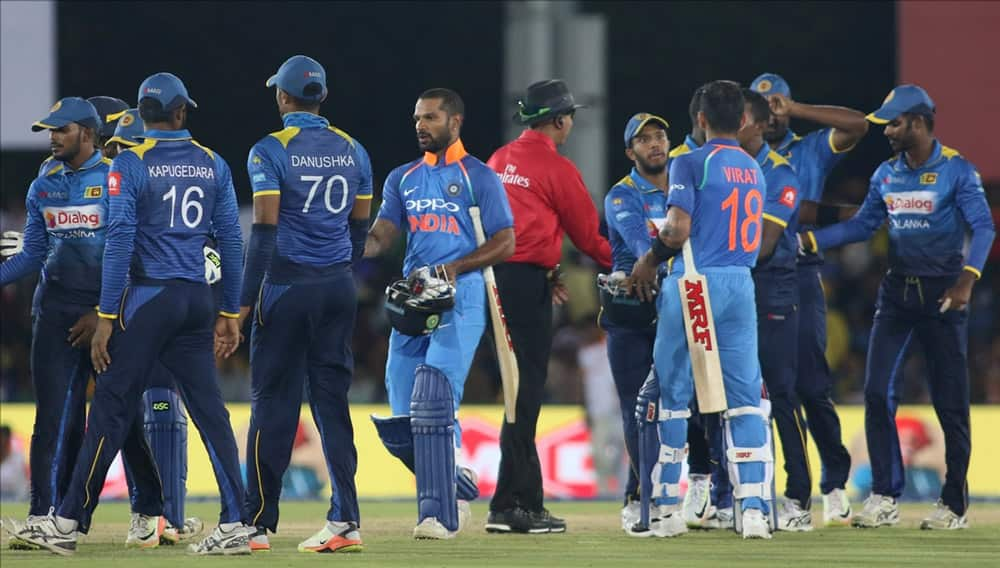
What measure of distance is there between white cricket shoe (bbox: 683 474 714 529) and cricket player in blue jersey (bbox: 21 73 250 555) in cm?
280

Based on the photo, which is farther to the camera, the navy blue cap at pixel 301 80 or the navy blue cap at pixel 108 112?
the navy blue cap at pixel 108 112

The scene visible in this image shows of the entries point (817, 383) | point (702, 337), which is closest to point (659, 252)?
point (702, 337)

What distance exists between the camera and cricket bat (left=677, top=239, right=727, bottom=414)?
9.35 meters

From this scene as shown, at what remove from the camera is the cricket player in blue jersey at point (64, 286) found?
934 cm

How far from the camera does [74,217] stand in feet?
30.8

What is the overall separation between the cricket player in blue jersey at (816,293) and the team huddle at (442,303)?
18 mm

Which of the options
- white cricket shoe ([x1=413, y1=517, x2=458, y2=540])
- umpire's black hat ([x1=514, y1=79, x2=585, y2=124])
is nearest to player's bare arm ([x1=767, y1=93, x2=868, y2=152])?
umpire's black hat ([x1=514, y1=79, x2=585, y2=124])

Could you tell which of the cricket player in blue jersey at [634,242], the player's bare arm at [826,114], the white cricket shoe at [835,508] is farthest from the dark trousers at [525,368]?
the white cricket shoe at [835,508]

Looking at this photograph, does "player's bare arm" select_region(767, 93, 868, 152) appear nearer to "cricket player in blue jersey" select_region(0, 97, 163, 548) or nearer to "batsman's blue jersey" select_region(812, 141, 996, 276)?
"batsman's blue jersey" select_region(812, 141, 996, 276)

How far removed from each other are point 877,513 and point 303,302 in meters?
3.81

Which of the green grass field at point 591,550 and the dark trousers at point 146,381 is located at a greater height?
the dark trousers at point 146,381

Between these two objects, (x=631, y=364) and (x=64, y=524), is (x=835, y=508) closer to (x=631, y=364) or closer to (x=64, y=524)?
(x=631, y=364)

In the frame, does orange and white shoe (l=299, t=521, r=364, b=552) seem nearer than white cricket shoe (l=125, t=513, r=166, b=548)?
Yes

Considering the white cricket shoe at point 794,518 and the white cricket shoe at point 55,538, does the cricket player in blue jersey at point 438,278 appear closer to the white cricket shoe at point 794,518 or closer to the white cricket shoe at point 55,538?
the white cricket shoe at point 55,538
